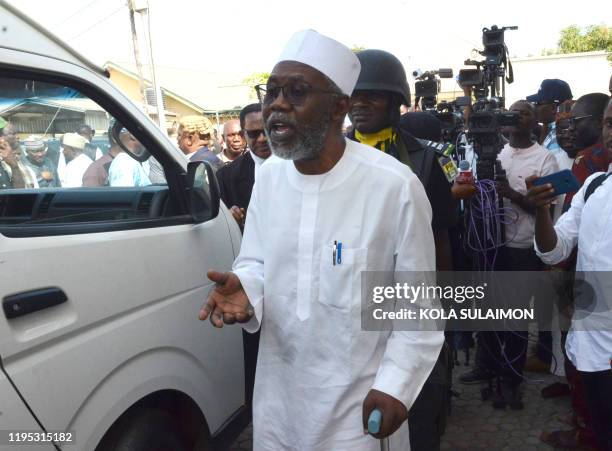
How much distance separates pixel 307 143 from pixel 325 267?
1.34 feet

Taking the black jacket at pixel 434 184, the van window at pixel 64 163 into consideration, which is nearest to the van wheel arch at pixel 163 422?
the van window at pixel 64 163

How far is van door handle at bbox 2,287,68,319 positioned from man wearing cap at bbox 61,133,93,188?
1.81 feet

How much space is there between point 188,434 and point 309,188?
3.66 ft

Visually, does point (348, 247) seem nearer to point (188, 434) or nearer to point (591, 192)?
point (188, 434)

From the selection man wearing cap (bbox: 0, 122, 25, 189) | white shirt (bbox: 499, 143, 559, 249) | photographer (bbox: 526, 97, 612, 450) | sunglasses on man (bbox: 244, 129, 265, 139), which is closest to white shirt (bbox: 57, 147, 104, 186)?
man wearing cap (bbox: 0, 122, 25, 189)

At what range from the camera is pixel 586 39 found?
4638 cm

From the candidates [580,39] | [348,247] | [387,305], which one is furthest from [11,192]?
[580,39]

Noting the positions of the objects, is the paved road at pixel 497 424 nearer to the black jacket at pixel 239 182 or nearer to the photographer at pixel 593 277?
the photographer at pixel 593 277

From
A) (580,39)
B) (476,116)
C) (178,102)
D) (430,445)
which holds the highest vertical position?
(580,39)

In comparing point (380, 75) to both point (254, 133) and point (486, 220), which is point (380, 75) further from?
point (486, 220)

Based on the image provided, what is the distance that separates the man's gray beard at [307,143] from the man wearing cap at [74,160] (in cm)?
73

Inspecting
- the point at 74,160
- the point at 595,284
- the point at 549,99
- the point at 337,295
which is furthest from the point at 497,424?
the point at 549,99

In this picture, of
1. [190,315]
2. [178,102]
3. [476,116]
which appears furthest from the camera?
[178,102]

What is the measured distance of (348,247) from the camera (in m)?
1.83
